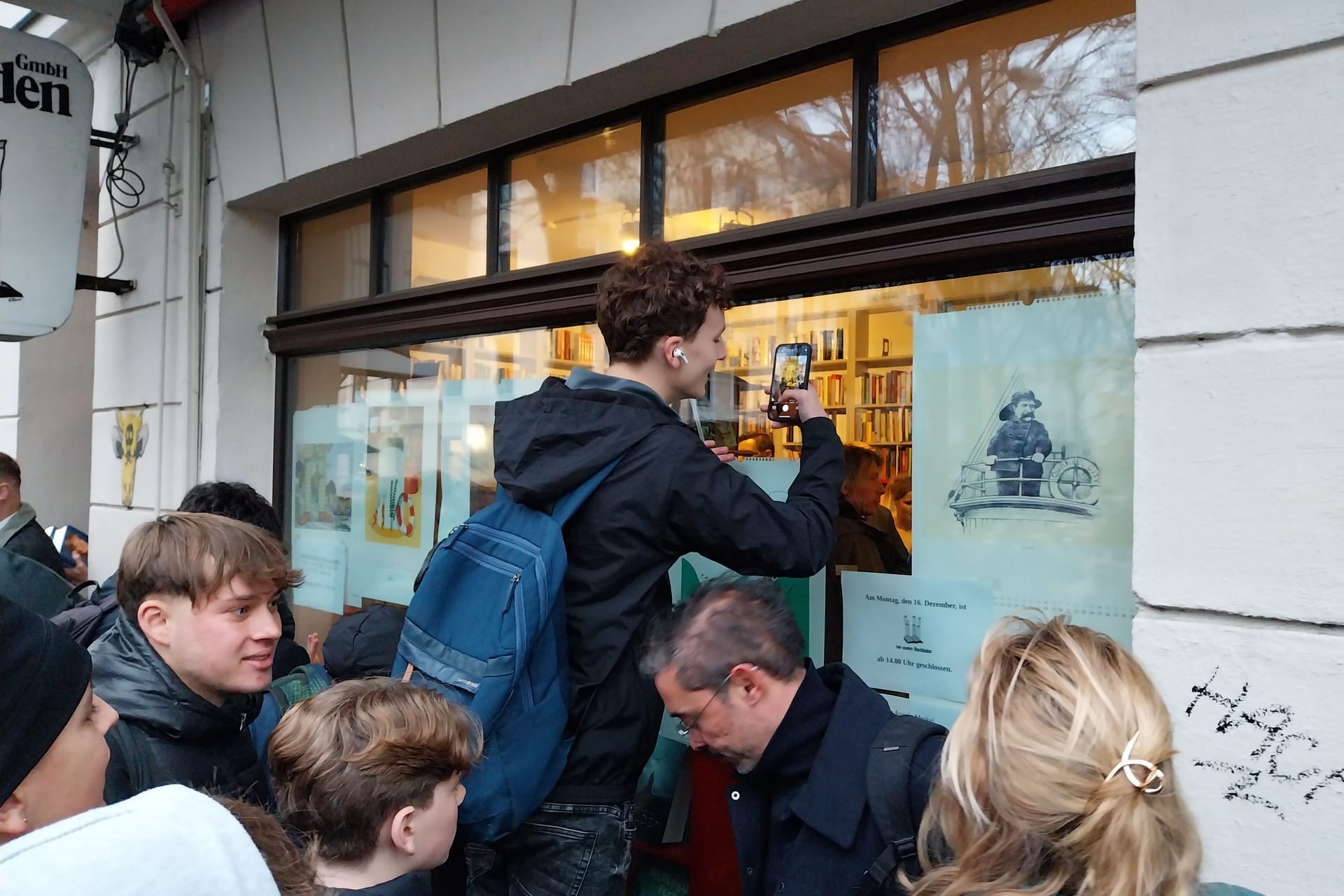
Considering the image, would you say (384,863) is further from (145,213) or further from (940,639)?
(145,213)

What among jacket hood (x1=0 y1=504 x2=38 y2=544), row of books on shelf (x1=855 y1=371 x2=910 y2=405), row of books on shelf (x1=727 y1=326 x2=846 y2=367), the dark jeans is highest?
row of books on shelf (x1=727 y1=326 x2=846 y2=367)

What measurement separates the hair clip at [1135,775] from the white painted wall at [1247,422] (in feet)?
2.60

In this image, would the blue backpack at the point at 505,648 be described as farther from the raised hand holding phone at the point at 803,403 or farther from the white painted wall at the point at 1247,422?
the white painted wall at the point at 1247,422

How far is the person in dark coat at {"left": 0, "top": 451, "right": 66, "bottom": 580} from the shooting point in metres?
4.35

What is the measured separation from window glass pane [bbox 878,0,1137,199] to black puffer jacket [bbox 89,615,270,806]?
2.14m

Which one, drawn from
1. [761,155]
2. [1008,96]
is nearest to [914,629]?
[1008,96]

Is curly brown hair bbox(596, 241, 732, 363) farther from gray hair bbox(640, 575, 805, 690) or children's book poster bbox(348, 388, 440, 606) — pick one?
children's book poster bbox(348, 388, 440, 606)

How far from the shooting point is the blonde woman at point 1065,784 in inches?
38.8

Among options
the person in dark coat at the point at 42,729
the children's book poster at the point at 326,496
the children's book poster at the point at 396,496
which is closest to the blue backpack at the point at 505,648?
the person in dark coat at the point at 42,729

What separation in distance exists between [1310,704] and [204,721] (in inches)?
82.4

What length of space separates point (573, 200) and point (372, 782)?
93.2 inches

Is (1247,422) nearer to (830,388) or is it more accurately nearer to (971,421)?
(971,421)

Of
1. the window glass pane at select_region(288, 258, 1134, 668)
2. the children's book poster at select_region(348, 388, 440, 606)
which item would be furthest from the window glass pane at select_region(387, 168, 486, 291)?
the window glass pane at select_region(288, 258, 1134, 668)

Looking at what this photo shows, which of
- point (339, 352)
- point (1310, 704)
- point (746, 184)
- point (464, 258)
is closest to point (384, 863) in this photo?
point (1310, 704)
